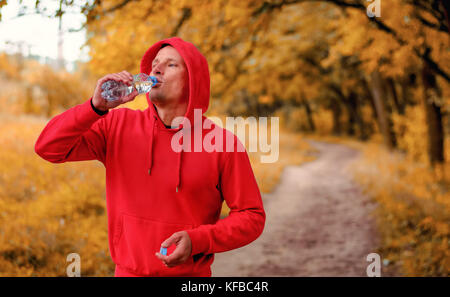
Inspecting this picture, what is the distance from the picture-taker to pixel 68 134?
168cm

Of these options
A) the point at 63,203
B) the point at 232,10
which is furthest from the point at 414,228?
the point at 63,203

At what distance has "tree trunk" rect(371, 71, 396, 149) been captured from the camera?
1389 centimetres

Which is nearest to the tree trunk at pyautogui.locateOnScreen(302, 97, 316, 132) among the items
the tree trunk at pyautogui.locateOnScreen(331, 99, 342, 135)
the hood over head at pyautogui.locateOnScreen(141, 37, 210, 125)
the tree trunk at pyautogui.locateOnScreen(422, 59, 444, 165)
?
the tree trunk at pyautogui.locateOnScreen(331, 99, 342, 135)

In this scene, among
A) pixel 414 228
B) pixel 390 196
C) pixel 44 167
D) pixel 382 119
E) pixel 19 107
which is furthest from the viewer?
pixel 19 107

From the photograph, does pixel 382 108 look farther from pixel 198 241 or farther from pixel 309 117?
pixel 309 117

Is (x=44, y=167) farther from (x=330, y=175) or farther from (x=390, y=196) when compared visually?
(x=330, y=175)

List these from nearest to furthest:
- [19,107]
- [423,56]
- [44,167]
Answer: [423,56]
[44,167]
[19,107]

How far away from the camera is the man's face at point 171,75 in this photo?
6.29ft

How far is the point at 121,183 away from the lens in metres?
1.88

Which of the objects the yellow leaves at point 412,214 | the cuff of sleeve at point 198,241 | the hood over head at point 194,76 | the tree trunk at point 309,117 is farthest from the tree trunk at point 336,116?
the cuff of sleeve at point 198,241

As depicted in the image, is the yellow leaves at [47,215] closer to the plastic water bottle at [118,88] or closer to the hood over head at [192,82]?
the hood over head at [192,82]

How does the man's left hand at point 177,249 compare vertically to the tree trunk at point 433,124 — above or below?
below

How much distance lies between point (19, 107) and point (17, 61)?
15.9 m

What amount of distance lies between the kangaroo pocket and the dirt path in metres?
3.63
